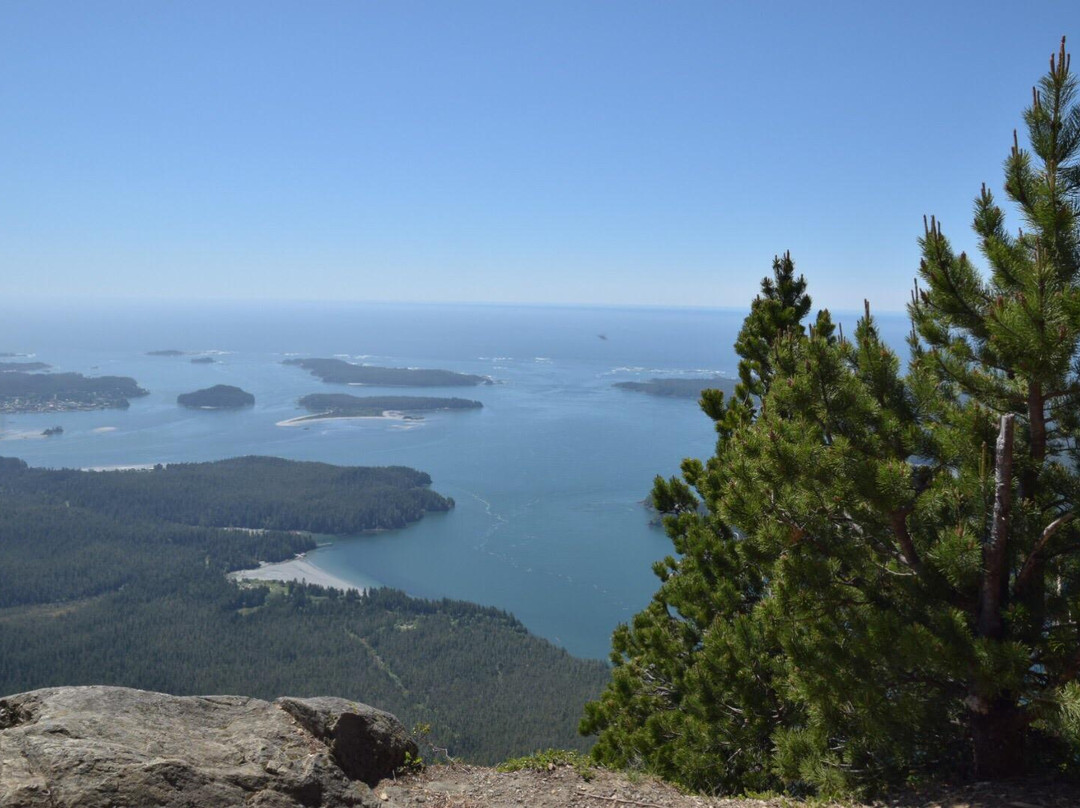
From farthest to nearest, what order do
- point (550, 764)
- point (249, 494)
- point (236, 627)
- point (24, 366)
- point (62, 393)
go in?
1. point (24, 366)
2. point (62, 393)
3. point (249, 494)
4. point (236, 627)
5. point (550, 764)

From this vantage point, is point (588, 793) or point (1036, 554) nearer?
point (1036, 554)

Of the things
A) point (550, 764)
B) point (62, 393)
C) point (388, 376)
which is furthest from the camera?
point (388, 376)

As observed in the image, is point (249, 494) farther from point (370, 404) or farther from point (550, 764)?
point (550, 764)

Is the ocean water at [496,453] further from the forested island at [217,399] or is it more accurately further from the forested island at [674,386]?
the forested island at [674,386]

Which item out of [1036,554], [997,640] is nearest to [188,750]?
[997,640]

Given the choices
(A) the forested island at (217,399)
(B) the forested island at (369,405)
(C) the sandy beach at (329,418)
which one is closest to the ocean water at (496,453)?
(C) the sandy beach at (329,418)

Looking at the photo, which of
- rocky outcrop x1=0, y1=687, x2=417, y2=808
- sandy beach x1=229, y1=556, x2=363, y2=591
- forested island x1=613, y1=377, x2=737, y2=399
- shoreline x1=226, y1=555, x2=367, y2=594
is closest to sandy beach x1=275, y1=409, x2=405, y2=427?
forested island x1=613, y1=377, x2=737, y2=399

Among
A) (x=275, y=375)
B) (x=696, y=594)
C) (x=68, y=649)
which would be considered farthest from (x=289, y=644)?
(x=275, y=375)

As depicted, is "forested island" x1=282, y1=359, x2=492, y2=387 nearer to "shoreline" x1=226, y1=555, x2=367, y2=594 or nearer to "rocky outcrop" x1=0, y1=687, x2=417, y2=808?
"shoreline" x1=226, y1=555, x2=367, y2=594
